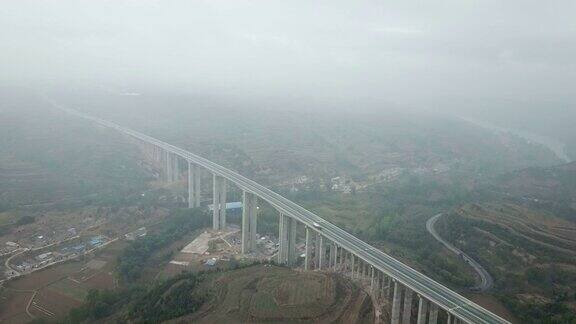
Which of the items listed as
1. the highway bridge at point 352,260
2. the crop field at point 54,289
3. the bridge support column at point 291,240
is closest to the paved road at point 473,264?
the highway bridge at point 352,260

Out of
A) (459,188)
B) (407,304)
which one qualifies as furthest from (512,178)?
(407,304)

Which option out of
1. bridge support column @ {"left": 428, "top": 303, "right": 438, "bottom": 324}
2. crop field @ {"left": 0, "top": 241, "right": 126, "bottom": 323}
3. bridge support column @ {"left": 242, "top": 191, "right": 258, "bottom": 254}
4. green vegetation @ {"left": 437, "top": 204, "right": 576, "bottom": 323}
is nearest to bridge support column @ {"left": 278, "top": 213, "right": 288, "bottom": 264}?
bridge support column @ {"left": 242, "top": 191, "right": 258, "bottom": 254}

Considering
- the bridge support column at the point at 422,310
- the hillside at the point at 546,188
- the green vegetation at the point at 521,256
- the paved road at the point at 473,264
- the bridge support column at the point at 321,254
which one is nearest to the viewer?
the bridge support column at the point at 422,310

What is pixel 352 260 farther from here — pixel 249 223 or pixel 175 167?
pixel 175 167

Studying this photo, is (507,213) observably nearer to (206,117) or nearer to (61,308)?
(61,308)

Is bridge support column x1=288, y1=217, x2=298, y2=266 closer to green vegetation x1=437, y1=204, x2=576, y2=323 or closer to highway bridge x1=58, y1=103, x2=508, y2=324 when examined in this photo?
highway bridge x1=58, y1=103, x2=508, y2=324

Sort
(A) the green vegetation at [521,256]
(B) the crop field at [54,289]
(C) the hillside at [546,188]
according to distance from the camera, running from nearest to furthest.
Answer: (B) the crop field at [54,289] < (A) the green vegetation at [521,256] < (C) the hillside at [546,188]

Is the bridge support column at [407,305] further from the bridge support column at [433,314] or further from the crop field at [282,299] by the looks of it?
the crop field at [282,299]

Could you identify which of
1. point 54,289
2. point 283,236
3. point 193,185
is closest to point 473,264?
point 283,236
